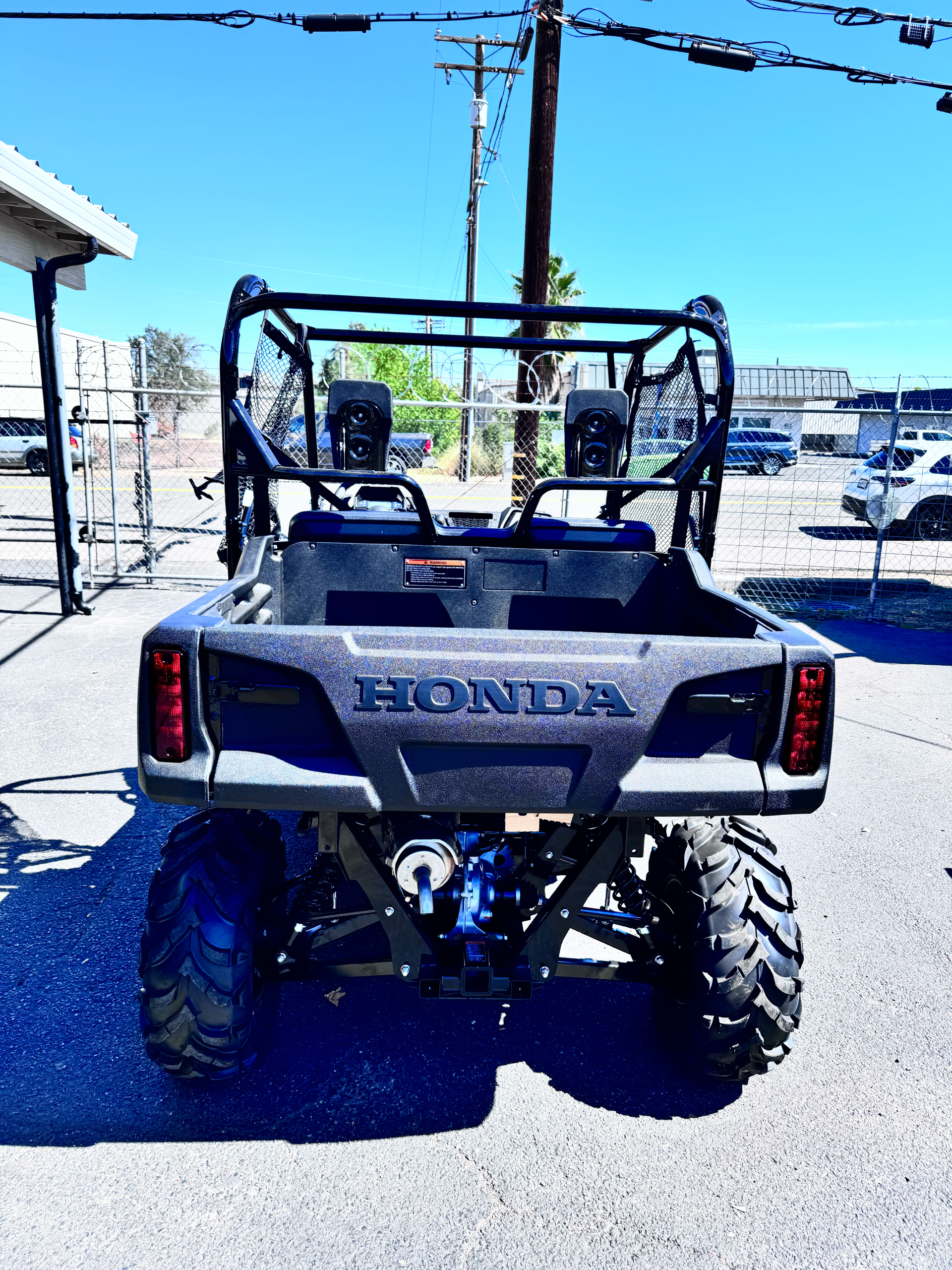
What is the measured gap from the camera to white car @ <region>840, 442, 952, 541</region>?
14.4 meters

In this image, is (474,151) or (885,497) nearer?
(885,497)

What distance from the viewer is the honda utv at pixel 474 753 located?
7.38 feet

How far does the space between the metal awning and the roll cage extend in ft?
16.9

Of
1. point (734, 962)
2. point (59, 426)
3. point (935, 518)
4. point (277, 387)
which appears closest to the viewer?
point (734, 962)

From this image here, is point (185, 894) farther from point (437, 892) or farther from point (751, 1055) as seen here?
A: point (751, 1055)

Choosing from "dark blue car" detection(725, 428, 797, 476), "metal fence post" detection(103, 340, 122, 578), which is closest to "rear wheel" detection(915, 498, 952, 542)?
"dark blue car" detection(725, 428, 797, 476)

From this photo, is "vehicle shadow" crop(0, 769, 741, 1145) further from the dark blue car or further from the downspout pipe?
the dark blue car

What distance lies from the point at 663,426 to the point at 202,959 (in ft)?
10.3

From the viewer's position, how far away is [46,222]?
8.99 m

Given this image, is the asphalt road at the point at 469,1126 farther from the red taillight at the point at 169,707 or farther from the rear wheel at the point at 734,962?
the red taillight at the point at 169,707

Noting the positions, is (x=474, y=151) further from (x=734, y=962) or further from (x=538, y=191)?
(x=734, y=962)

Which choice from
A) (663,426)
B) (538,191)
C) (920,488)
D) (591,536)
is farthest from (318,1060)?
(920,488)

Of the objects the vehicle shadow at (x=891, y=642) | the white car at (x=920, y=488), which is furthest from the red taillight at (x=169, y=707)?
the white car at (x=920, y=488)

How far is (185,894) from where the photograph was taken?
253 cm
